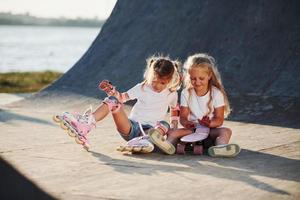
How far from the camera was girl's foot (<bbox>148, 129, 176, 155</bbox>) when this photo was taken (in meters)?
5.12

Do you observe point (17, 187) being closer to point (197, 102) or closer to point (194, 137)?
point (194, 137)

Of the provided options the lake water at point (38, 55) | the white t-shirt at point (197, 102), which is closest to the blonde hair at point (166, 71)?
the white t-shirt at point (197, 102)

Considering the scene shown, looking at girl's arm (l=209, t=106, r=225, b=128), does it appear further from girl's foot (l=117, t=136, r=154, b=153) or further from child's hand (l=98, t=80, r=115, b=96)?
child's hand (l=98, t=80, r=115, b=96)

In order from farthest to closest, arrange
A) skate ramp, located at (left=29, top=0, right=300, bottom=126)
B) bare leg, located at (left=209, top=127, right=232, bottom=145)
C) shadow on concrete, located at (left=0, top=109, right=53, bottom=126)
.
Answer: skate ramp, located at (left=29, top=0, right=300, bottom=126), shadow on concrete, located at (left=0, top=109, right=53, bottom=126), bare leg, located at (left=209, top=127, right=232, bottom=145)

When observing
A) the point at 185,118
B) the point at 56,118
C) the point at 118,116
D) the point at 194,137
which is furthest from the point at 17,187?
the point at 185,118

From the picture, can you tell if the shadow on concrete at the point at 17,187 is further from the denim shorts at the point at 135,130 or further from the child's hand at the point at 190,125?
the child's hand at the point at 190,125

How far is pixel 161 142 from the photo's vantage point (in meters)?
5.19

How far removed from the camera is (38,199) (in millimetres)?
3863

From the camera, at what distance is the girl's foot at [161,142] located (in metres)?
5.12

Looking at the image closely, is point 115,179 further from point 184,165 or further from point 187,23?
point 187,23

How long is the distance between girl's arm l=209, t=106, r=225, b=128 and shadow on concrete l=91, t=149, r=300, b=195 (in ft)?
1.03

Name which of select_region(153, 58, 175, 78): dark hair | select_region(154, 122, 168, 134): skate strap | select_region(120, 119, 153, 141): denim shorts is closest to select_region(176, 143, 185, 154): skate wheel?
select_region(154, 122, 168, 134): skate strap

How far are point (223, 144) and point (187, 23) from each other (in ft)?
15.5

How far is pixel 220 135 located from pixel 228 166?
62 cm
